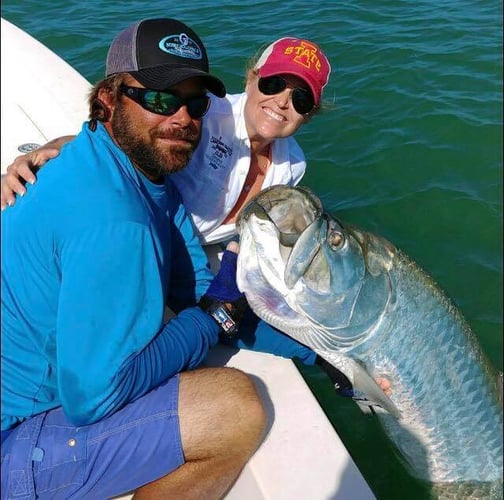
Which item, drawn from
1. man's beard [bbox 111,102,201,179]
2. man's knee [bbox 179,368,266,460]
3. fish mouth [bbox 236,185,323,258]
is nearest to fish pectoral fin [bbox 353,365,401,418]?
man's knee [bbox 179,368,266,460]

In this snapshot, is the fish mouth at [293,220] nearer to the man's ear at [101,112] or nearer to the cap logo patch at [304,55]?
the man's ear at [101,112]

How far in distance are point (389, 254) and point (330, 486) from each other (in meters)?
0.98

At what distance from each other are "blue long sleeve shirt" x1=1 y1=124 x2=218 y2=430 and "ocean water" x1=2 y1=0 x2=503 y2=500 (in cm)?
185

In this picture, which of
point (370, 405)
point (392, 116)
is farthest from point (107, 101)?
point (392, 116)

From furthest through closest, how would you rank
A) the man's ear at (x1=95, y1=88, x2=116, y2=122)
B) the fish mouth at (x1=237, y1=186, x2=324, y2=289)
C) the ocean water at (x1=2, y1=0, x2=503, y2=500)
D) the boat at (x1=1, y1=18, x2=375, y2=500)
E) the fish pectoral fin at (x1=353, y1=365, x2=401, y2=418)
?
the ocean water at (x1=2, y1=0, x2=503, y2=500) → the man's ear at (x1=95, y1=88, x2=116, y2=122) → the boat at (x1=1, y1=18, x2=375, y2=500) → the fish pectoral fin at (x1=353, y1=365, x2=401, y2=418) → the fish mouth at (x1=237, y1=186, x2=324, y2=289)

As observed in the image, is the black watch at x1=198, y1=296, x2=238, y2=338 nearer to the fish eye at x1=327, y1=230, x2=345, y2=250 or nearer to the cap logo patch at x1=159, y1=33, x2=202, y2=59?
the fish eye at x1=327, y1=230, x2=345, y2=250

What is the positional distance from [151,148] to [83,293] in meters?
0.78

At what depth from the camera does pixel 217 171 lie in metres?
3.49

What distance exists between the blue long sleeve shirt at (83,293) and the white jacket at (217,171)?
0.89 meters

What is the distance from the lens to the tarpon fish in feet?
7.72

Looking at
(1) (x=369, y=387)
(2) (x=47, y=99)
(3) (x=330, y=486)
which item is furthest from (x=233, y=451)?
(2) (x=47, y=99)

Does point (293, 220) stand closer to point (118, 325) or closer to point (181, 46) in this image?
point (118, 325)

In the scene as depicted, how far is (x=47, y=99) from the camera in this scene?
16.1 ft

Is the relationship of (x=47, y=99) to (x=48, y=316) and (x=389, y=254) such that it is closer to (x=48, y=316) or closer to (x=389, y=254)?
(x=48, y=316)
